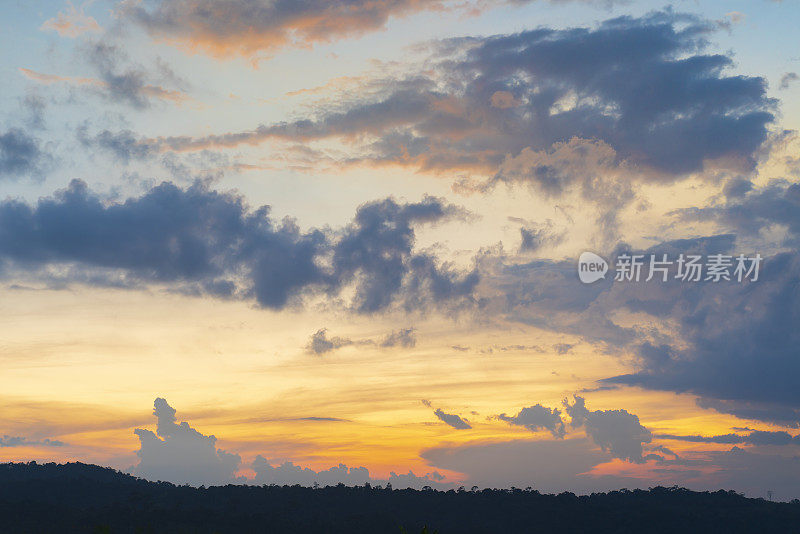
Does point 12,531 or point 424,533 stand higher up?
point 424,533

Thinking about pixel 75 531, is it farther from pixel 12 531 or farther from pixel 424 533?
pixel 424 533

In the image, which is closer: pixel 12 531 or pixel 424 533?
pixel 424 533

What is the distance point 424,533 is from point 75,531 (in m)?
190

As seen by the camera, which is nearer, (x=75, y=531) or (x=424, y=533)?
(x=424, y=533)

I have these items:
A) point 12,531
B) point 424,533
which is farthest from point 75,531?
point 424,533

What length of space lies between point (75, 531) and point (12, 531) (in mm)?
15803

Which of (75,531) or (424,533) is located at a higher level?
(424,533)

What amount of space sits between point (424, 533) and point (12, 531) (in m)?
196

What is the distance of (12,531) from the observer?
198250mm

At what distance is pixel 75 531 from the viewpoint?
19962 centimetres

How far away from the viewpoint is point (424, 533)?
130 feet
